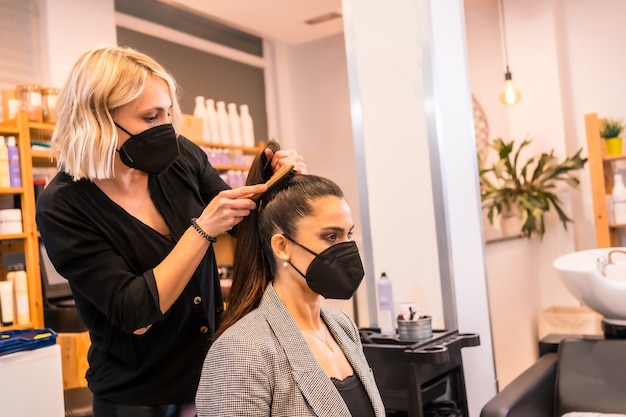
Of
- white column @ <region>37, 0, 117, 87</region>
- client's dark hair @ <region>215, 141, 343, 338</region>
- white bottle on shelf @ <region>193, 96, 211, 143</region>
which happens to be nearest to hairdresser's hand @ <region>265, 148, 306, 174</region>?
client's dark hair @ <region>215, 141, 343, 338</region>

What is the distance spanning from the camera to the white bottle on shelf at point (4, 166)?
306 centimetres

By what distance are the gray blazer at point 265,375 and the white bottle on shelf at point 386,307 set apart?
42.9 inches

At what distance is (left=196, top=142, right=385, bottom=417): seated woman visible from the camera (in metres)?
1.21

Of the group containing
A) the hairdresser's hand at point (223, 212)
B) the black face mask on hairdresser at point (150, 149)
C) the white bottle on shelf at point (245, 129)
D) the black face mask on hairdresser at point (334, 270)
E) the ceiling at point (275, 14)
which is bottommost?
the black face mask on hairdresser at point (334, 270)

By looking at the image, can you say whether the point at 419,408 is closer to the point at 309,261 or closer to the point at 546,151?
the point at 309,261

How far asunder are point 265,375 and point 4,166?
94.9 inches

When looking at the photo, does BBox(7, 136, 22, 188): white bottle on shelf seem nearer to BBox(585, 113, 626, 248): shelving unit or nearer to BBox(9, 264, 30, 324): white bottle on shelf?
BBox(9, 264, 30, 324): white bottle on shelf

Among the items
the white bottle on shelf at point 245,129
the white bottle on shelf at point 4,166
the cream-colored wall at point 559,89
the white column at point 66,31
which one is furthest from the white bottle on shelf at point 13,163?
the cream-colored wall at point 559,89

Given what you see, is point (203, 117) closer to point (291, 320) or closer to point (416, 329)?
point (416, 329)

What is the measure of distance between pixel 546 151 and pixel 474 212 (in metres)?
2.56

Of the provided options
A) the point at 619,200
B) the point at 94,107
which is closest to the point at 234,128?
the point at 619,200

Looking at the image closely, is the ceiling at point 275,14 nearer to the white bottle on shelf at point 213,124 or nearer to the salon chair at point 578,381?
the white bottle on shelf at point 213,124

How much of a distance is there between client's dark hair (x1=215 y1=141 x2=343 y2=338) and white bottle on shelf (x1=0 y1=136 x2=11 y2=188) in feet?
6.79

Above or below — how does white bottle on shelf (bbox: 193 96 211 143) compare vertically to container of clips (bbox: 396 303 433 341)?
above
